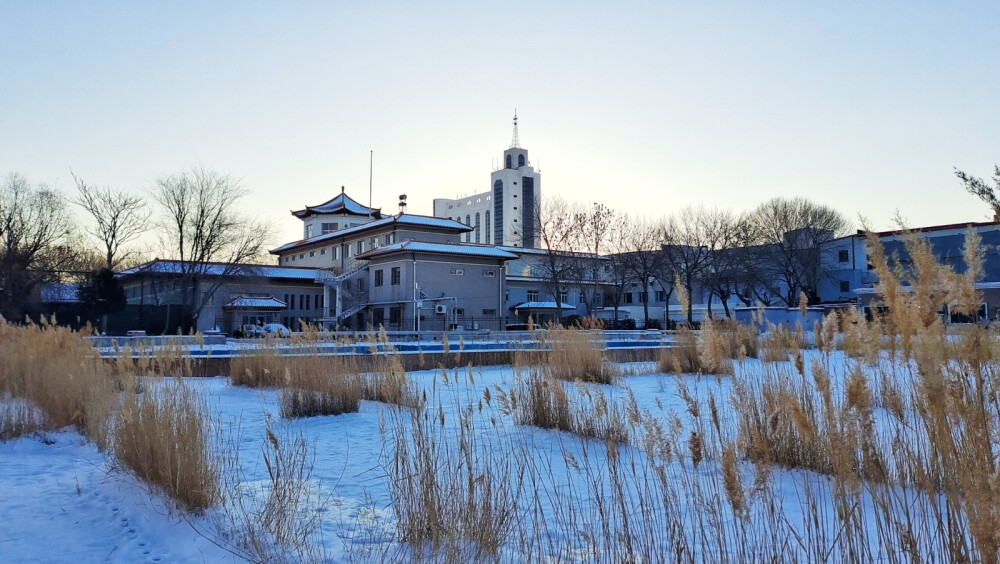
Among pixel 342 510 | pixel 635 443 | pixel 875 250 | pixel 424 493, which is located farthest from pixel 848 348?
pixel 342 510

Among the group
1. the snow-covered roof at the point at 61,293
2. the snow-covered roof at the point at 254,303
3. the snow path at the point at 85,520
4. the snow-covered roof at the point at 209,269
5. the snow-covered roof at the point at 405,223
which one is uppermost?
the snow-covered roof at the point at 405,223

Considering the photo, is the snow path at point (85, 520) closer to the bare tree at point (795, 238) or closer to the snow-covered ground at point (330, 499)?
the snow-covered ground at point (330, 499)

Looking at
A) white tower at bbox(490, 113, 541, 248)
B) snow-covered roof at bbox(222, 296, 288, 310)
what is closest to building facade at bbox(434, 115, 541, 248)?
white tower at bbox(490, 113, 541, 248)

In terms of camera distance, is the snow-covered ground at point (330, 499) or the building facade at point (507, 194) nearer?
the snow-covered ground at point (330, 499)

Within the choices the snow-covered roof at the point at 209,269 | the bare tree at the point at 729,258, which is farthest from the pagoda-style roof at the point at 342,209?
the bare tree at the point at 729,258

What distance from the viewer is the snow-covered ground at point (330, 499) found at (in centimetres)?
317

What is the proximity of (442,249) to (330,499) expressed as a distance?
32.4 m

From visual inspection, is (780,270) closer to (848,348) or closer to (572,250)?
(572,250)

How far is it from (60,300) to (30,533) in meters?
33.4

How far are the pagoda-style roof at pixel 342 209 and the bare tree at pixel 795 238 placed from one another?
25435mm

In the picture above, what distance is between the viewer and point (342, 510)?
3.83m

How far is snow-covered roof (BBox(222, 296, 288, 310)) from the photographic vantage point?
36438mm

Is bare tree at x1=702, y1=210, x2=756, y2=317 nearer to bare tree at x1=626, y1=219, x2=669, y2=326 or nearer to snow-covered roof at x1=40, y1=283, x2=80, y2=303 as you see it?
bare tree at x1=626, y1=219, x2=669, y2=326

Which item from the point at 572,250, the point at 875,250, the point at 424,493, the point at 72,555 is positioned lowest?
the point at 72,555
